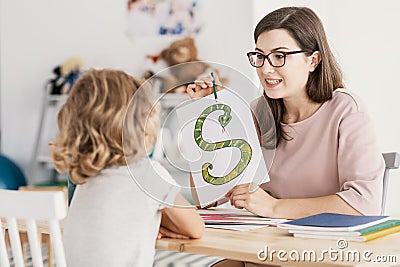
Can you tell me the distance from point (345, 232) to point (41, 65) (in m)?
4.03

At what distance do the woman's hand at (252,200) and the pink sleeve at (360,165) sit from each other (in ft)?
0.57

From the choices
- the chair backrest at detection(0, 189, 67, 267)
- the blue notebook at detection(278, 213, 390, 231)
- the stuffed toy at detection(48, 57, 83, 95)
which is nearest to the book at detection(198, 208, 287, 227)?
the blue notebook at detection(278, 213, 390, 231)

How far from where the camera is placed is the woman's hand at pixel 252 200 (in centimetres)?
169

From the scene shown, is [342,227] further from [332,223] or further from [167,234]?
[167,234]

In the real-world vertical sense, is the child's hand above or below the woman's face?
below

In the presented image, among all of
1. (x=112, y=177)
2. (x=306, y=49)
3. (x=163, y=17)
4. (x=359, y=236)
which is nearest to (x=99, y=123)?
(x=112, y=177)

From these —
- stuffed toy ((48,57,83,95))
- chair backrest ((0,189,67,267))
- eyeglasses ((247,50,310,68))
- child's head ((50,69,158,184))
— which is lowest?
stuffed toy ((48,57,83,95))

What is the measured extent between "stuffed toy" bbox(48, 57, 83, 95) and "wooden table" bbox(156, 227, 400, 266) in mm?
3551

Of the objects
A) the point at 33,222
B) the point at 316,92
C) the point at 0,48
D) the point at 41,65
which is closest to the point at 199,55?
the point at 41,65

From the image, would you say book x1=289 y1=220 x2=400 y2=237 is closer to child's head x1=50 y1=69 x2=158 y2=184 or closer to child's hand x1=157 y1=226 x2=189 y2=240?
child's hand x1=157 y1=226 x2=189 y2=240

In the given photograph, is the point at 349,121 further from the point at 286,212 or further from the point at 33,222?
the point at 33,222

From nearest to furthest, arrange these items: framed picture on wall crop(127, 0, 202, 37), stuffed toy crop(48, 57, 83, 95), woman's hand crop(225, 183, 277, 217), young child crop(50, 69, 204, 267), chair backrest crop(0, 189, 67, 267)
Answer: chair backrest crop(0, 189, 67, 267) < young child crop(50, 69, 204, 267) < woman's hand crop(225, 183, 277, 217) < framed picture on wall crop(127, 0, 202, 37) < stuffed toy crop(48, 57, 83, 95)

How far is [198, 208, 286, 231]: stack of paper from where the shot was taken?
1.61 metres

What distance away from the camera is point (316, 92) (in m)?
1.92
